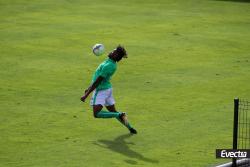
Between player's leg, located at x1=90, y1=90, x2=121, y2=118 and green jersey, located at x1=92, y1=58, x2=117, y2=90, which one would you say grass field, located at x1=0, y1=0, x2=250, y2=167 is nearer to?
player's leg, located at x1=90, y1=90, x2=121, y2=118

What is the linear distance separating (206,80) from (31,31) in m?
11.3

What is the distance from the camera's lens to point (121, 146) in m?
16.5

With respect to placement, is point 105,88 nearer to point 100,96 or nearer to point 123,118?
point 100,96

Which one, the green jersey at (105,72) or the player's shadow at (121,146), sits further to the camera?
the green jersey at (105,72)

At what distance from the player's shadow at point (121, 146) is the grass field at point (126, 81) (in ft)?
0.08

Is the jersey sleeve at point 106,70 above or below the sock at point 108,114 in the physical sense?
above

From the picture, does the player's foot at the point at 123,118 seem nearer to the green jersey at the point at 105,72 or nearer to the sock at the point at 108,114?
the sock at the point at 108,114

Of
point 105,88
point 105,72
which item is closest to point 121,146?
point 105,88

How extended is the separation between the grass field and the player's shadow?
0.02m

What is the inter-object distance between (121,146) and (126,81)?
6.71 metres

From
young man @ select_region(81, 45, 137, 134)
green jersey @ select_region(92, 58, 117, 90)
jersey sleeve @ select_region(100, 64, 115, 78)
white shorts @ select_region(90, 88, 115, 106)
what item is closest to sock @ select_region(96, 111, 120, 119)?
young man @ select_region(81, 45, 137, 134)

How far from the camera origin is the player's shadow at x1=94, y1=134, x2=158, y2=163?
620 inches

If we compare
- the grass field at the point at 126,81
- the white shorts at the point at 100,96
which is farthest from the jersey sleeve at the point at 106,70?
the grass field at the point at 126,81

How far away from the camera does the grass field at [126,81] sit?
1623 cm
